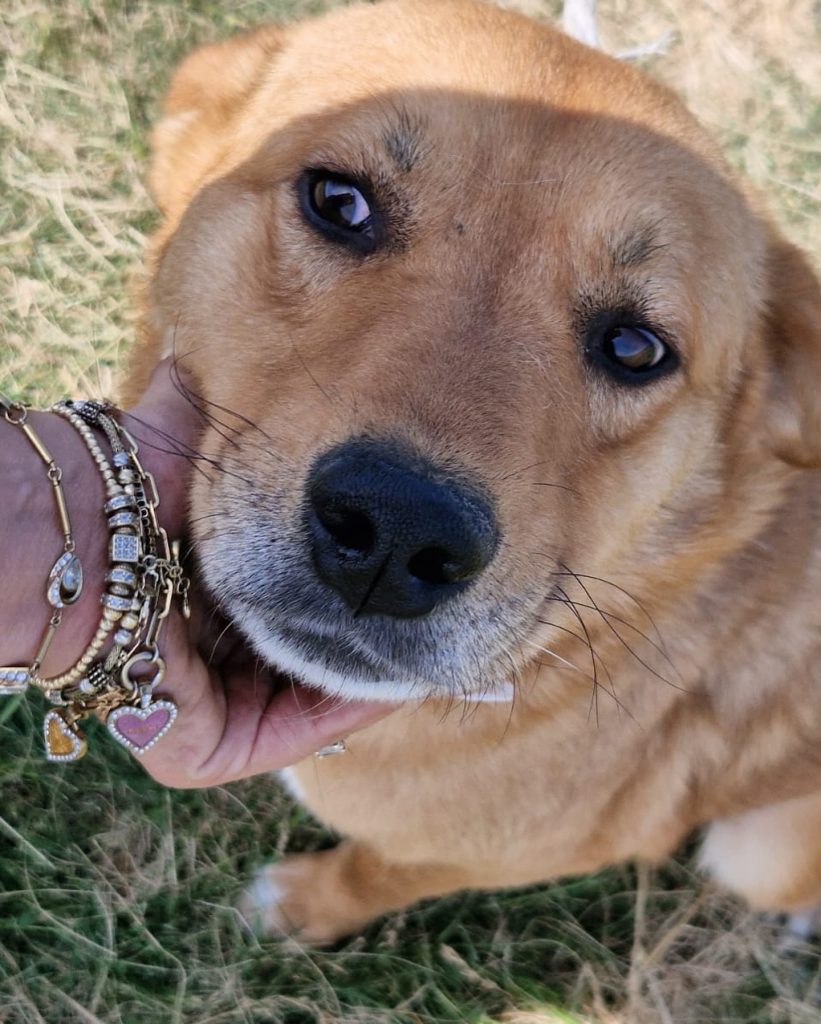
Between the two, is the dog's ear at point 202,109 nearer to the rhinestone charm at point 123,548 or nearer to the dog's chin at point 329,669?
the rhinestone charm at point 123,548

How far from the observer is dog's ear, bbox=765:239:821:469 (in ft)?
8.55

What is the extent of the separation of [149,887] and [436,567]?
2.61m

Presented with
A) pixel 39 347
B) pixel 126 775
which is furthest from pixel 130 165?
pixel 126 775

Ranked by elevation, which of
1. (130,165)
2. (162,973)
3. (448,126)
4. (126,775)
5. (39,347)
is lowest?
(162,973)

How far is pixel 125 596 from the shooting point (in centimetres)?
216

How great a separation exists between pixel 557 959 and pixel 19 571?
2972 millimetres

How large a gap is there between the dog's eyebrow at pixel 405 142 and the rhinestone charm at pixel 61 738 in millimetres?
1670

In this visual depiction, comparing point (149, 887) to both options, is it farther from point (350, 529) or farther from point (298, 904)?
point (350, 529)

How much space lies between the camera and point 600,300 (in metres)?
2.17

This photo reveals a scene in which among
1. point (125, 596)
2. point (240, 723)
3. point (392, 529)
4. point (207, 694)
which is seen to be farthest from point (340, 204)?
point (240, 723)

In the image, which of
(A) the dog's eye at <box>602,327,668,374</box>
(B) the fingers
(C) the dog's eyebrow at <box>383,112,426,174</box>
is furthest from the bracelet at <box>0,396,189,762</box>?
(A) the dog's eye at <box>602,327,668,374</box>

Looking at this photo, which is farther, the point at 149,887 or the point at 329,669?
the point at 149,887

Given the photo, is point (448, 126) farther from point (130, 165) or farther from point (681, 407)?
point (130, 165)

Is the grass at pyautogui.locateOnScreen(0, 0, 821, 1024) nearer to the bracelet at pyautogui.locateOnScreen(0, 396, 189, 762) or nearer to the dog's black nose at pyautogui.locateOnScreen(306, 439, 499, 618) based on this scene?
the bracelet at pyautogui.locateOnScreen(0, 396, 189, 762)
